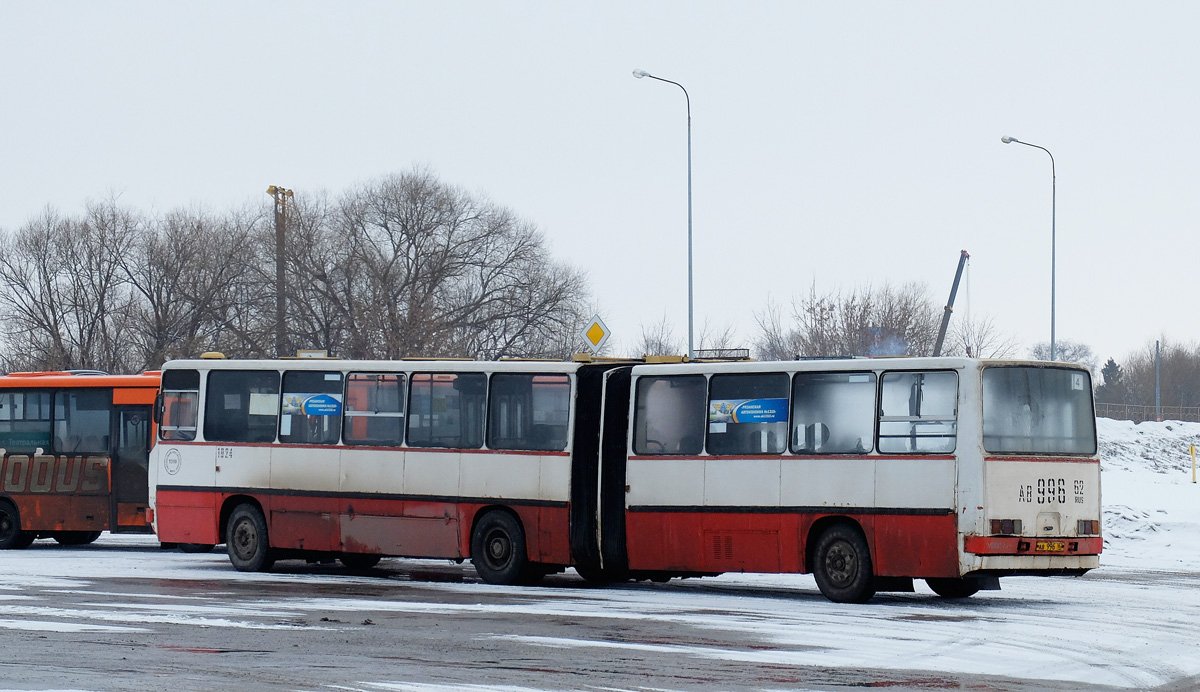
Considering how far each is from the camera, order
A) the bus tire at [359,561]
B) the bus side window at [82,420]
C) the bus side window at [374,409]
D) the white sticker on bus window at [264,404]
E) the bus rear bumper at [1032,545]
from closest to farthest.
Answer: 1. the bus rear bumper at [1032,545]
2. the bus side window at [374,409]
3. the white sticker on bus window at [264,404]
4. the bus tire at [359,561]
5. the bus side window at [82,420]

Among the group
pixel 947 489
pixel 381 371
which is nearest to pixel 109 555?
pixel 381 371

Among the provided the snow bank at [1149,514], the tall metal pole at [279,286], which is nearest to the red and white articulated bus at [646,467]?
the snow bank at [1149,514]

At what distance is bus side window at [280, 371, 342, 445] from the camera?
20.1m

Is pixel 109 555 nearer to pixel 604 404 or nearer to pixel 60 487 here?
pixel 60 487

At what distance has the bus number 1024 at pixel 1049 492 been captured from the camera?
52.3 ft

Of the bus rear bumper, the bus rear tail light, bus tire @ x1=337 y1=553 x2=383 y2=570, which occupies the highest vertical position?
the bus rear tail light

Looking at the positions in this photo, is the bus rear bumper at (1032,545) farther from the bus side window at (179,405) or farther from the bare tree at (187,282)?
the bare tree at (187,282)

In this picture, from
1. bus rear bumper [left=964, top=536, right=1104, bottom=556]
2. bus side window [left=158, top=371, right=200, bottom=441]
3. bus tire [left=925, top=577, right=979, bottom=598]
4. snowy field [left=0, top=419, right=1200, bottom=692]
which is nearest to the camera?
snowy field [left=0, top=419, right=1200, bottom=692]

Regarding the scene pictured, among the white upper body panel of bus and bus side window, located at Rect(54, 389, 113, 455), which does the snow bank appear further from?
bus side window, located at Rect(54, 389, 113, 455)

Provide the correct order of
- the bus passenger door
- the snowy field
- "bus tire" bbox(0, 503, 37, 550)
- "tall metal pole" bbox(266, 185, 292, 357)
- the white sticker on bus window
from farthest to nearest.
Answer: "tall metal pole" bbox(266, 185, 292, 357)
"bus tire" bbox(0, 503, 37, 550)
the bus passenger door
the white sticker on bus window
the snowy field

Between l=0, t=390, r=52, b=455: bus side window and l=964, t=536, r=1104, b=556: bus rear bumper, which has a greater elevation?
l=0, t=390, r=52, b=455: bus side window

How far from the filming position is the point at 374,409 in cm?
1983

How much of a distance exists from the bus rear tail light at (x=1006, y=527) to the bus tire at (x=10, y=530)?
16.3m

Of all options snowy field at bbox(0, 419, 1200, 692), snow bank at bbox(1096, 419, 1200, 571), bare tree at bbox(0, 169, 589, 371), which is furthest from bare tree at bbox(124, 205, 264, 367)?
snowy field at bbox(0, 419, 1200, 692)
